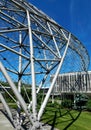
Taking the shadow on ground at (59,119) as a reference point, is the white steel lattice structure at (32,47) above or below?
above

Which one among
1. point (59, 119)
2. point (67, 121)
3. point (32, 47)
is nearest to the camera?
point (32, 47)

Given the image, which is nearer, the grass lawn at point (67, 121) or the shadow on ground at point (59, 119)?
the grass lawn at point (67, 121)

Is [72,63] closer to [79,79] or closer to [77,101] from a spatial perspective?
[79,79]

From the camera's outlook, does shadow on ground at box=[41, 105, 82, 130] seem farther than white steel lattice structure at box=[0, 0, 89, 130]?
Yes

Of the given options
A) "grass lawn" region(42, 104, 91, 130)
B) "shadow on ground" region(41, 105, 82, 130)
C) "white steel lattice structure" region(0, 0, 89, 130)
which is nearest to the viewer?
"white steel lattice structure" region(0, 0, 89, 130)

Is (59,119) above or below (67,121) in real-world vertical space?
above

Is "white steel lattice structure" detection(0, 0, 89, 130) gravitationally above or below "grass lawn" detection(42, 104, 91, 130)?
above

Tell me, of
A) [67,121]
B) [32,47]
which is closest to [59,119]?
[67,121]

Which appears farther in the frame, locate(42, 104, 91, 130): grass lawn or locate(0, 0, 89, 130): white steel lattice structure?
locate(42, 104, 91, 130): grass lawn

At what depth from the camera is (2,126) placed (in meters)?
25.6

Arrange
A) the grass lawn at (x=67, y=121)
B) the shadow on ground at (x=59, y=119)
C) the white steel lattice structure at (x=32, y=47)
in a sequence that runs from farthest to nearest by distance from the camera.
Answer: the shadow on ground at (x=59, y=119), the grass lawn at (x=67, y=121), the white steel lattice structure at (x=32, y=47)

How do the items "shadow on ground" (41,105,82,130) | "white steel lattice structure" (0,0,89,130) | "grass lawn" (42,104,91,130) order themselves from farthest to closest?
1. "shadow on ground" (41,105,82,130)
2. "grass lawn" (42,104,91,130)
3. "white steel lattice structure" (0,0,89,130)

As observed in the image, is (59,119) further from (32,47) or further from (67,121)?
(32,47)

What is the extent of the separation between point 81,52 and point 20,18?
52.7ft
